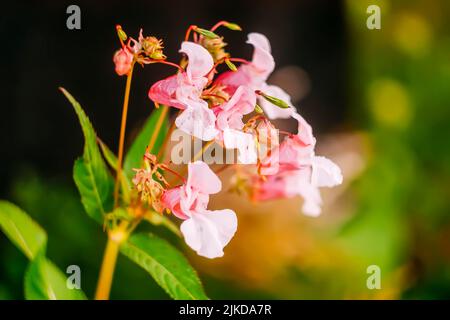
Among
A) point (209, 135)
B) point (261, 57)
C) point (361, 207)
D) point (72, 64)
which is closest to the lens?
point (209, 135)

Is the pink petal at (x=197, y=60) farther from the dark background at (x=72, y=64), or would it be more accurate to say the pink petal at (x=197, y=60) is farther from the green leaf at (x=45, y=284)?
the dark background at (x=72, y=64)

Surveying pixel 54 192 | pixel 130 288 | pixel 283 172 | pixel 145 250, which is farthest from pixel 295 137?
pixel 54 192

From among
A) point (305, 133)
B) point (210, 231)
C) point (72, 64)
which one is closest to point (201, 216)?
point (210, 231)

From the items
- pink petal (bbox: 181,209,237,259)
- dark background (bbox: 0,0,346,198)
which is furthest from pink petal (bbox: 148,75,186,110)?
dark background (bbox: 0,0,346,198)

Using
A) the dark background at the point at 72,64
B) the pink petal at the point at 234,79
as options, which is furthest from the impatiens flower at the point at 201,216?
the dark background at the point at 72,64

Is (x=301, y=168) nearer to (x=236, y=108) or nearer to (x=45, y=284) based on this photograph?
(x=236, y=108)
